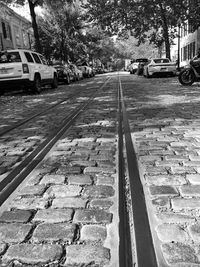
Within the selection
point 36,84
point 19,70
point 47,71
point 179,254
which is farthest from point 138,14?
point 179,254

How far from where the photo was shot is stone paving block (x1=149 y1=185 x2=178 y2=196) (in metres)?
3.32

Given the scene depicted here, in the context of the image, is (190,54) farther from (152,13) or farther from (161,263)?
(161,263)

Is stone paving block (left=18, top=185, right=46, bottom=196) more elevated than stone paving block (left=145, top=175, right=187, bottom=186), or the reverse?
stone paving block (left=18, top=185, right=46, bottom=196)

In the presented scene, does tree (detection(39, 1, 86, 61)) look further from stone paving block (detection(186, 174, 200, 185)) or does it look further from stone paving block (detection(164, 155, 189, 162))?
stone paving block (detection(186, 174, 200, 185))

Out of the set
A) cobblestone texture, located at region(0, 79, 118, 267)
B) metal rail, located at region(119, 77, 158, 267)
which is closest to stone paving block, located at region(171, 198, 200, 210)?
metal rail, located at region(119, 77, 158, 267)

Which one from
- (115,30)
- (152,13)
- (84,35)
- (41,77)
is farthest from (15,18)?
(41,77)

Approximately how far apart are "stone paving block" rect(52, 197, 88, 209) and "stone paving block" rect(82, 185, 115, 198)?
14cm

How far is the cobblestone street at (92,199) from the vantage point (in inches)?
93.2

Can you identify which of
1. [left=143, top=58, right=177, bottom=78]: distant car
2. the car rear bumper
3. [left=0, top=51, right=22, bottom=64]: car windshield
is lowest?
[left=143, top=58, right=177, bottom=78]: distant car

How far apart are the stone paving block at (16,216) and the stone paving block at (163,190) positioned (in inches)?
46.2

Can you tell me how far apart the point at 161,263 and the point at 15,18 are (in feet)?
141

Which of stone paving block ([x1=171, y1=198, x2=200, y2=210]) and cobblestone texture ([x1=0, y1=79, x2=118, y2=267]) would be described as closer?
cobblestone texture ([x1=0, y1=79, x2=118, y2=267])

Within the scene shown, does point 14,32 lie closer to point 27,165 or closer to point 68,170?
point 27,165

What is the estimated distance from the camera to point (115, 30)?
34.9 m
